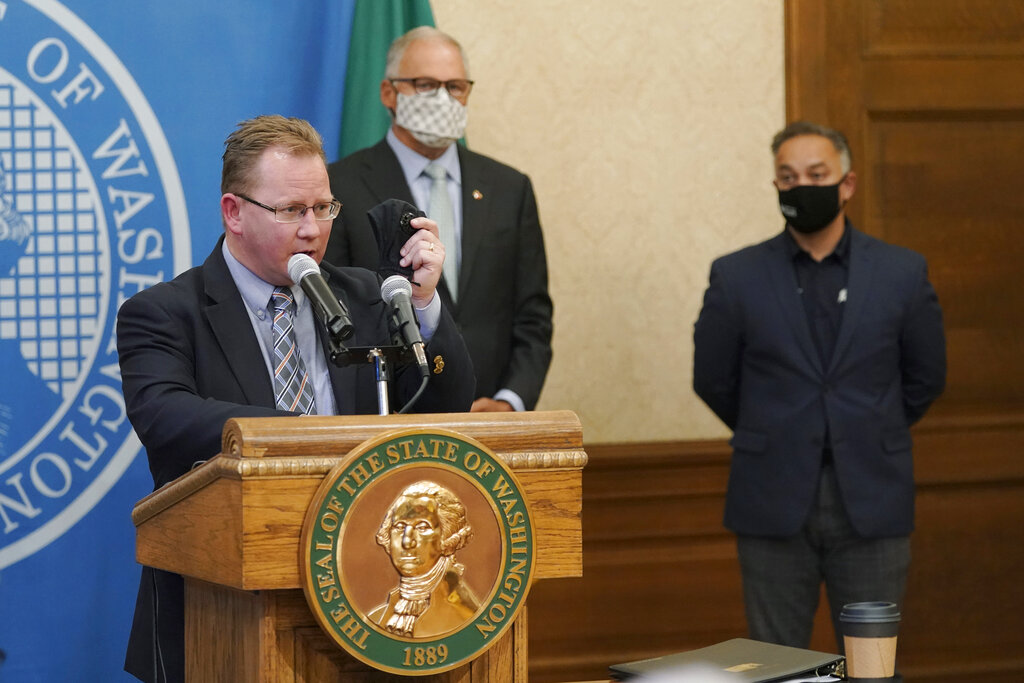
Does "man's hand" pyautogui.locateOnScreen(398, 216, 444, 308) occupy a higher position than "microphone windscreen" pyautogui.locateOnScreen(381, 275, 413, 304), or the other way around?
"man's hand" pyautogui.locateOnScreen(398, 216, 444, 308)

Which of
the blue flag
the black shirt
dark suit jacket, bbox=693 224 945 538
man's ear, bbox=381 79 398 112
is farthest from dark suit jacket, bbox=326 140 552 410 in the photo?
the black shirt

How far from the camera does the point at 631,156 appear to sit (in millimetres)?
4438

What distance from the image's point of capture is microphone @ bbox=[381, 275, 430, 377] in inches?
70.4

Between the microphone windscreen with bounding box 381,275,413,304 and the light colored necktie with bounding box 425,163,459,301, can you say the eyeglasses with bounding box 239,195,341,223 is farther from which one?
the light colored necktie with bounding box 425,163,459,301

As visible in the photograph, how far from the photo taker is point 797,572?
3686 mm

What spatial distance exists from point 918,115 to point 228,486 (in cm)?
365

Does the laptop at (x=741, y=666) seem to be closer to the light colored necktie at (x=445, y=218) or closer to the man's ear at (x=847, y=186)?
the light colored necktie at (x=445, y=218)

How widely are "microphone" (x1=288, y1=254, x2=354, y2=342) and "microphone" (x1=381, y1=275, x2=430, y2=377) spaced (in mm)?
70

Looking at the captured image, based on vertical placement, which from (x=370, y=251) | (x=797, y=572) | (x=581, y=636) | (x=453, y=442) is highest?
(x=370, y=251)

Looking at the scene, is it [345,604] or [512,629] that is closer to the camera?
[345,604]

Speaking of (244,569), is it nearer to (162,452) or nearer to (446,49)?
(162,452)

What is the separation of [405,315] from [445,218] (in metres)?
1.92

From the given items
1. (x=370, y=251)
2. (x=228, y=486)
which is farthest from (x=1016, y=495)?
(x=228, y=486)

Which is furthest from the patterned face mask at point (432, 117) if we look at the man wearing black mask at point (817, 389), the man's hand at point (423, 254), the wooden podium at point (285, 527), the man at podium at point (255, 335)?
the wooden podium at point (285, 527)
